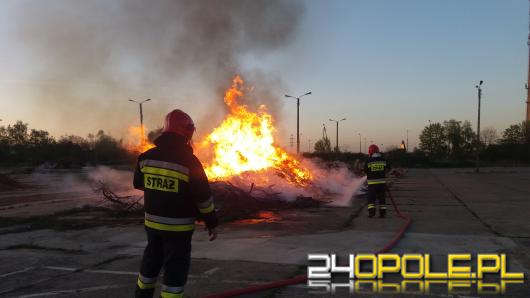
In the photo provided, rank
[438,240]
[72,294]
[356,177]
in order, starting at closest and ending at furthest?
[72,294], [438,240], [356,177]

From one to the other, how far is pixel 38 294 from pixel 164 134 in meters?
2.65

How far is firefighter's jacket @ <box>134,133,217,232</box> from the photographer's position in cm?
392

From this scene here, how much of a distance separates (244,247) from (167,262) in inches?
152

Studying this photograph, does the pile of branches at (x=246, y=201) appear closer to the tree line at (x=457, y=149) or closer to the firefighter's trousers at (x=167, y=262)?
the firefighter's trousers at (x=167, y=262)

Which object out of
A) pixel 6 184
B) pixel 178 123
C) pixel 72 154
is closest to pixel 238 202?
pixel 178 123

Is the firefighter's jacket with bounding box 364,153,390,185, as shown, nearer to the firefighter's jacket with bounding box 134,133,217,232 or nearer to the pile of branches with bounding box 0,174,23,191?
the firefighter's jacket with bounding box 134,133,217,232

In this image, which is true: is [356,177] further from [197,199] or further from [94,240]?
[197,199]

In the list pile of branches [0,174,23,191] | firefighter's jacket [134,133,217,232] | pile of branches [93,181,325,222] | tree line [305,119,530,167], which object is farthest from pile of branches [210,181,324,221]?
tree line [305,119,530,167]

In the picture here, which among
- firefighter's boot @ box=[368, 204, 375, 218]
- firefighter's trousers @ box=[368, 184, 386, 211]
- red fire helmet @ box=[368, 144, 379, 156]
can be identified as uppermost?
red fire helmet @ box=[368, 144, 379, 156]

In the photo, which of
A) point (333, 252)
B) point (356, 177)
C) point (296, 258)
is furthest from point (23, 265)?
point (356, 177)

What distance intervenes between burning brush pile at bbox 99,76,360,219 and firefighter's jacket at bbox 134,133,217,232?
921 cm

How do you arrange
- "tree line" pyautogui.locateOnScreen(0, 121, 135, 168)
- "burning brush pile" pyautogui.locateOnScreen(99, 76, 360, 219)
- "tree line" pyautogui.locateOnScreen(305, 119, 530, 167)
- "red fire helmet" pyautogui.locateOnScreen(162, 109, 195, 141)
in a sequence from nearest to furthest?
"red fire helmet" pyautogui.locateOnScreen(162, 109, 195, 141), "burning brush pile" pyautogui.locateOnScreen(99, 76, 360, 219), "tree line" pyautogui.locateOnScreen(0, 121, 135, 168), "tree line" pyautogui.locateOnScreen(305, 119, 530, 167)

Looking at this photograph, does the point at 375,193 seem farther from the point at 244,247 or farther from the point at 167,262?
the point at 167,262

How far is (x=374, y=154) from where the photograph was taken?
12.1m
